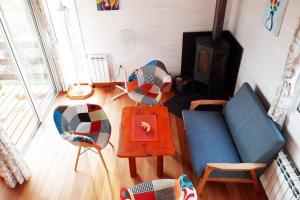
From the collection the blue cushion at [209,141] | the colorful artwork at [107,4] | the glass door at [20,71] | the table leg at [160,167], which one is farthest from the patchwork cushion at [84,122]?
the colorful artwork at [107,4]

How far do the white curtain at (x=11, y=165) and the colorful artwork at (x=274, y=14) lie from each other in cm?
293

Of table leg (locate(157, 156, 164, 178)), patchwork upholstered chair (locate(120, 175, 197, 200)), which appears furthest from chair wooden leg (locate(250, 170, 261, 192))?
table leg (locate(157, 156, 164, 178))

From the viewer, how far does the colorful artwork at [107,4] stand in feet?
11.5

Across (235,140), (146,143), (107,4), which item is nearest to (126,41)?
(107,4)

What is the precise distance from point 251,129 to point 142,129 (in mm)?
1176

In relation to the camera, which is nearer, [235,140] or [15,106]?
[235,140]

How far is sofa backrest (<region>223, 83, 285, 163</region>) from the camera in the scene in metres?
2.22

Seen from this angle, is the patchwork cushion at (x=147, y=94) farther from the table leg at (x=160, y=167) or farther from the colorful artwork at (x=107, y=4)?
the colorful artwork at (x=107, y=4)

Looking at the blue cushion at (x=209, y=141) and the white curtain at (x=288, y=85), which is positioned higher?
the white curtain at (x=288, y=85)

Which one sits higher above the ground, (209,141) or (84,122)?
(84,122)

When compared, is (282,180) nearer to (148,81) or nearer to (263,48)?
(263,48)

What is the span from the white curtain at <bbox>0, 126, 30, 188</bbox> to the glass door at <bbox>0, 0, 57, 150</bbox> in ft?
1.78

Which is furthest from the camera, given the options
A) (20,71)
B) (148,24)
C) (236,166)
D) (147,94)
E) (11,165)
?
(148,24)

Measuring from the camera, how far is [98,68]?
411cm
